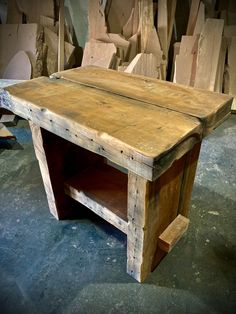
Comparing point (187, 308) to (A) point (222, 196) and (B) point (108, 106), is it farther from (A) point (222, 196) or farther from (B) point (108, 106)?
(B) point (108, 106)

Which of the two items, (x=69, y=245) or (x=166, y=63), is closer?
(x=69, y=245)

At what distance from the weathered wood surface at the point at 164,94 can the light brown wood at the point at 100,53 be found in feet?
3.86

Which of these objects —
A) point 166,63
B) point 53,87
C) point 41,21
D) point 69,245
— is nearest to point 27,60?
point 41,21

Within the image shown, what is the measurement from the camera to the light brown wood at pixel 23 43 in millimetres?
2842

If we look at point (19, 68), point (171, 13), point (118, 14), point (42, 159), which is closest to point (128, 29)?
point (118, 14)

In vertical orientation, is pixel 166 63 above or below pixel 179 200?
above

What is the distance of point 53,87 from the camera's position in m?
1.29

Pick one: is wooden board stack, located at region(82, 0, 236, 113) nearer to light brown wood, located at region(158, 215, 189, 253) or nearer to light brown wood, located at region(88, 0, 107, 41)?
light brown wood, located at region(88, 0, 107, 41)

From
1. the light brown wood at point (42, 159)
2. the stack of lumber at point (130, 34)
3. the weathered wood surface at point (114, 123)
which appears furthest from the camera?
the stack of lumber at point (130, 34)

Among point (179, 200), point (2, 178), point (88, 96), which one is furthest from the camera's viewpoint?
point (2, 178)

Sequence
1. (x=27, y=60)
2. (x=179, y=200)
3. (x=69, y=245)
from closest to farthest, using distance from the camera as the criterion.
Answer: (x=179, y=200) → (x=69, y=245) → (x=27, y=60)

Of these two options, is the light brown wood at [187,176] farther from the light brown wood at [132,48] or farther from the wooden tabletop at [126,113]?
the light brown wood at [132,48]

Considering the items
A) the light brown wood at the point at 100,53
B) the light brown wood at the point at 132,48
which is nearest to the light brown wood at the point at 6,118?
the light brown wood at the point at 100,53

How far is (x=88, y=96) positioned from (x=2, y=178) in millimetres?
1120
